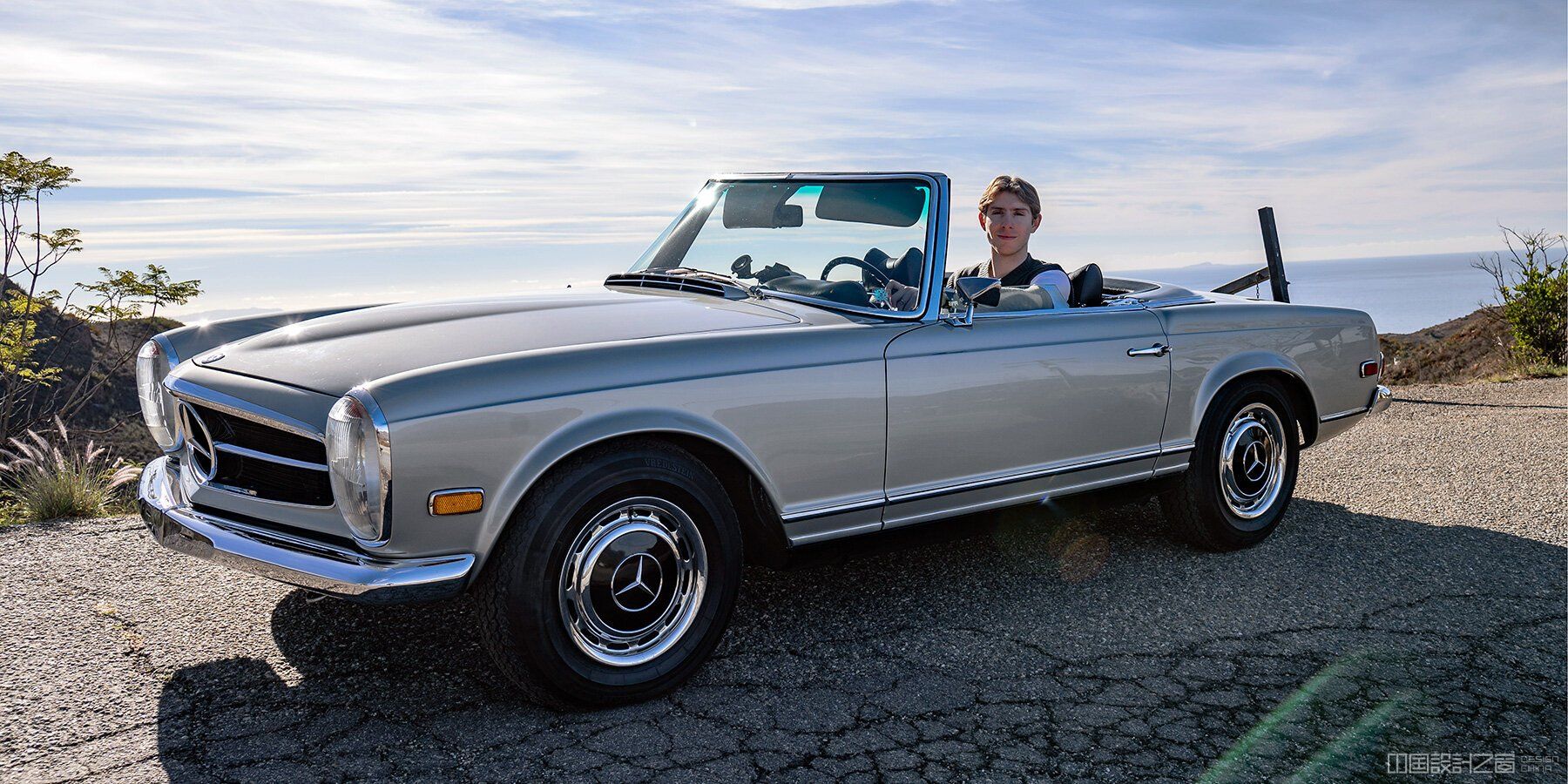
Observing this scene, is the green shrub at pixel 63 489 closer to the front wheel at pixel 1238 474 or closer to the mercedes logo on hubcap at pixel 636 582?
the mercedes logo on hubcap at pixel 636 582

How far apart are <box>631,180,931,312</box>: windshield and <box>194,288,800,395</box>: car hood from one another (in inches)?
11.7

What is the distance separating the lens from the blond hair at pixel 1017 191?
5.56 m

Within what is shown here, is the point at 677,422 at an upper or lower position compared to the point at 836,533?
upper

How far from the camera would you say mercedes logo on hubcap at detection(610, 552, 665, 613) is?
11.3 feet

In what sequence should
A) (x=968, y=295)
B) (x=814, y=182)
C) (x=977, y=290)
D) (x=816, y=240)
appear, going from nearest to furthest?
(x=968, y=295) < (x=977, y=290) < (x=816, y=240) < (x=814, y=182)

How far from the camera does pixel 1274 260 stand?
268 inches

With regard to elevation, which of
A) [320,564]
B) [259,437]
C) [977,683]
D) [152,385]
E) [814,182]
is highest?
[814,182]

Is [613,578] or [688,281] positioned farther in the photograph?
[688,281]

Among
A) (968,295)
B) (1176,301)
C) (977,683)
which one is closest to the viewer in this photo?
(977,683)

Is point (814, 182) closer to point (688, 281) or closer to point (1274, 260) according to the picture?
point (688, 281)

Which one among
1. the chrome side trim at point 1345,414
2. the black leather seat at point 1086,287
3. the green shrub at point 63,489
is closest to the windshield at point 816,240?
the black leather seat at point 1086,287

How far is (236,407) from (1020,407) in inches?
106

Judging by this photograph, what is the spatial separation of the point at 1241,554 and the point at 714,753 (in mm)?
3149

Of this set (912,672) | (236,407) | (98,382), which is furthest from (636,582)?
(98,382)
